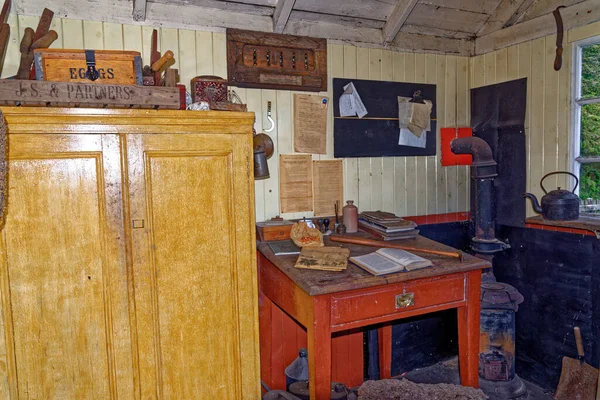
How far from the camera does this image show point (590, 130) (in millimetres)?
2904

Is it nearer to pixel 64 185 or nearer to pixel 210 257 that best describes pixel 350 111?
pixel 210 257

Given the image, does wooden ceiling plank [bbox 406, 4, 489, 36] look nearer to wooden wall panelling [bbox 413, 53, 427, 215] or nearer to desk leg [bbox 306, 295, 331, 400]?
wooden wall panelling [bbox 413, 53, 427, 215]

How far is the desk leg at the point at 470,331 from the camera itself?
2316 mm

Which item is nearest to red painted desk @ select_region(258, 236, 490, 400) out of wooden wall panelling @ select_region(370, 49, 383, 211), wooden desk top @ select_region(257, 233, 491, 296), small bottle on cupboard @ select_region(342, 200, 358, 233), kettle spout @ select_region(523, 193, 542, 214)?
Result: wooden desk top @ select_region(257, 233, 491, 296)

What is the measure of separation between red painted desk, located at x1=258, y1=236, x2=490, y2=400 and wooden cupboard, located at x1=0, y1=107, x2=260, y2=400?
0.86 ft

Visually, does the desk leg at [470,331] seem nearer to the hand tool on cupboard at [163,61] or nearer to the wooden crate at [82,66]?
the hand tool on cupboard at [163,61]

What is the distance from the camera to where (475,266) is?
7.33 feet

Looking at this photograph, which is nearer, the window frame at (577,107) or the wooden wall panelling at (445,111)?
the window frame at (577,107)

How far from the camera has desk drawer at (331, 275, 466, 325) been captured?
204 centimetres

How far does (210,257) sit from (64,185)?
74cm

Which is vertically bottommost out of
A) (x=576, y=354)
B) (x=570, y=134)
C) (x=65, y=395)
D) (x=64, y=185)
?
(x=576, y=354)

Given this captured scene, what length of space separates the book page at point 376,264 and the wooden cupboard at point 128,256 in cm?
56

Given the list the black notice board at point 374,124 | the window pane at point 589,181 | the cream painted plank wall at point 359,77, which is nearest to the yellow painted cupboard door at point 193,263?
the cream painted plank wall at point 359,77

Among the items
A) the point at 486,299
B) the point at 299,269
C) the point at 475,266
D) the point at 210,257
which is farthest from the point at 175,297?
the point at 486,299
